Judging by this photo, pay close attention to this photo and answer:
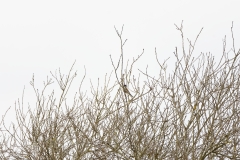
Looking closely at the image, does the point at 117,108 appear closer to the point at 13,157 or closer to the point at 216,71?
the point at 216,71

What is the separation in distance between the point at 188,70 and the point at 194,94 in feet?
1.33

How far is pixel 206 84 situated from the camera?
7.54 m

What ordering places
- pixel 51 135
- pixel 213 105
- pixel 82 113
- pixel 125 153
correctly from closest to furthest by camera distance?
pixel 213 105
pixel 125 153
pixel 51 135
pixel 82 113

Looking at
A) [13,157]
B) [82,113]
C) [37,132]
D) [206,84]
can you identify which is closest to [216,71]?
[206,84]

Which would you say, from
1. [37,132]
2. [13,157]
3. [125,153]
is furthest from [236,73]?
[13,157]

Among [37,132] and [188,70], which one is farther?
[37,132]

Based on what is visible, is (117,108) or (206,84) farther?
(117,108)

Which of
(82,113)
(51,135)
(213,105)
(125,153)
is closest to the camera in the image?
(213,105)

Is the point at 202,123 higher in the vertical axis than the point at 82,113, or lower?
lower

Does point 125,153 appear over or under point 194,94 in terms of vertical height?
under

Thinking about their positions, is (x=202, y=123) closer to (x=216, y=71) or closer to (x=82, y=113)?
(x=216, y=71)

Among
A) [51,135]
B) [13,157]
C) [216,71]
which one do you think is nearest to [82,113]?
[51,135]

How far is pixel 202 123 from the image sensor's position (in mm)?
7355

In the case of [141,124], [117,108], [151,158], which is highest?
[117,108]
